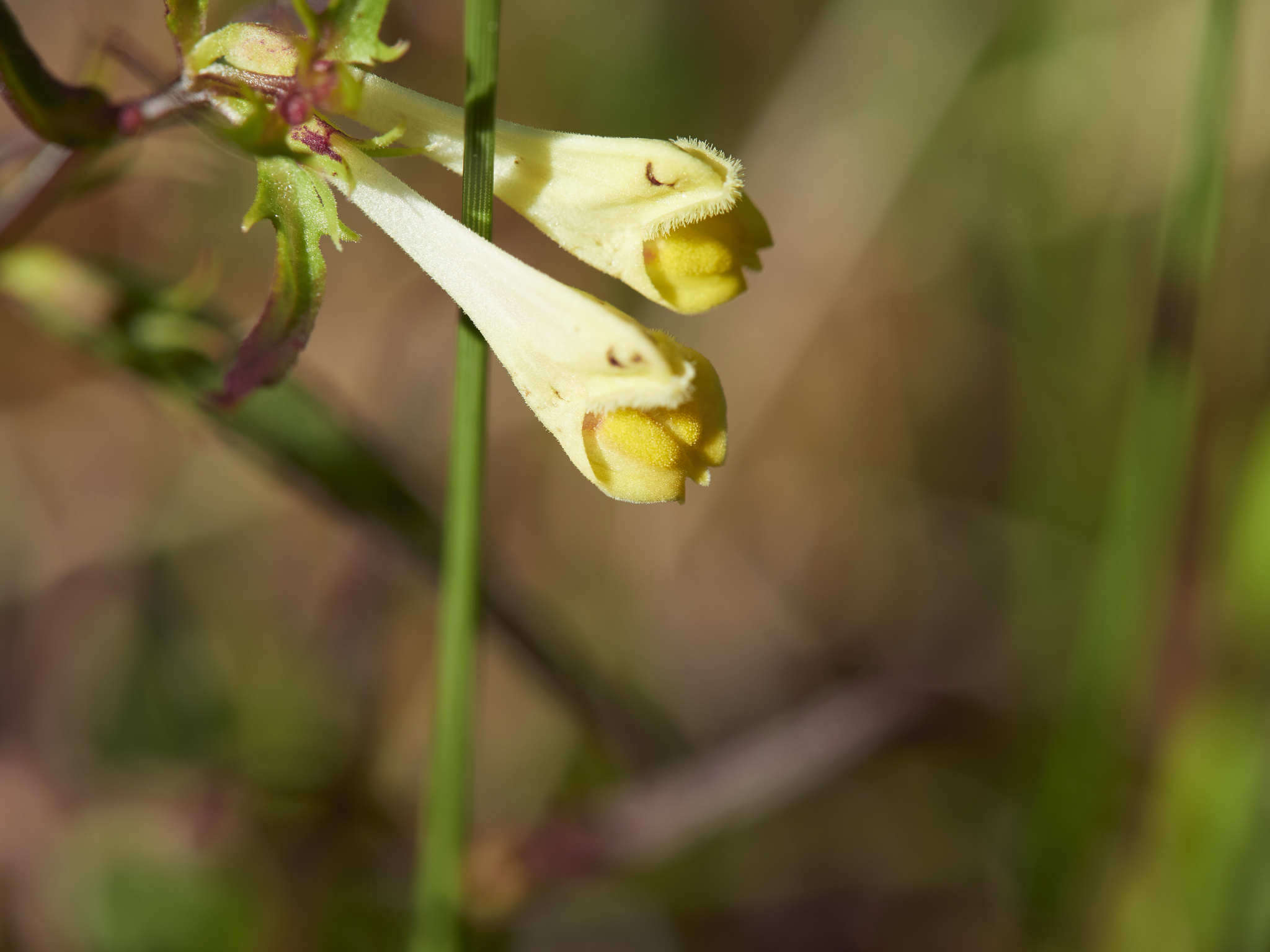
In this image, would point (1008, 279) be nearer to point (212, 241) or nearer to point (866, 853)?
point (866, 853)

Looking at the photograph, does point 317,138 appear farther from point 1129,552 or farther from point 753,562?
point 753,562

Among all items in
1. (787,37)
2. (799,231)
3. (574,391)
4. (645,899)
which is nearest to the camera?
(574,391)

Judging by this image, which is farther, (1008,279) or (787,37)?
(787,37)

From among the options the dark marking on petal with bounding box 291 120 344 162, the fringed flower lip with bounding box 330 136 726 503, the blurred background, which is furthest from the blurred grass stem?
the dark marking on petal with bounding box 291 120 344 162

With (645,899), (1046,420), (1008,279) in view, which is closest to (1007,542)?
(1046,420)

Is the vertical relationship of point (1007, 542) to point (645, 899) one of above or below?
above

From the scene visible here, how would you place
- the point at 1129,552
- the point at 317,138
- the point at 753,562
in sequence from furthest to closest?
1. the point at 753,562
2. the point at 1129,552
3. the point at 317,138

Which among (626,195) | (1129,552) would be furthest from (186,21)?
(1129,552)
